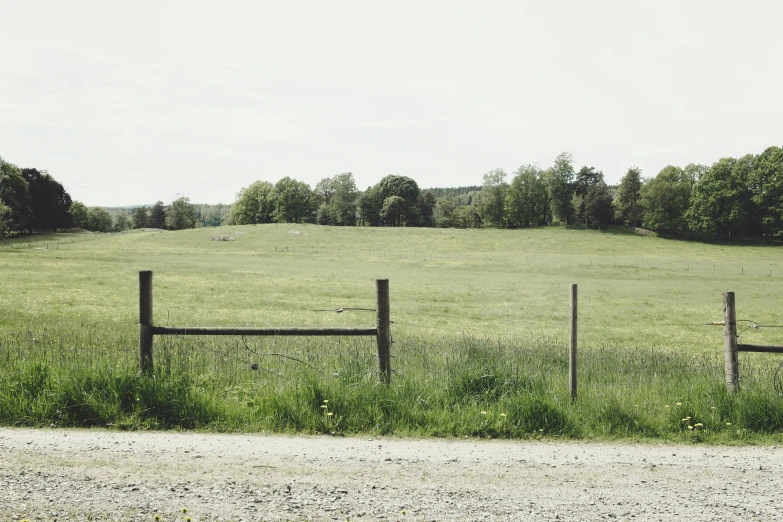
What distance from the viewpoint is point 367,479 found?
20.2 feet

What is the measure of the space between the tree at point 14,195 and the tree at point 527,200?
4010 inches

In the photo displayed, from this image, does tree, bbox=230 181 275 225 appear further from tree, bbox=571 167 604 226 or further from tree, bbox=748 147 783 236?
tree, bbox=748 147 783 236

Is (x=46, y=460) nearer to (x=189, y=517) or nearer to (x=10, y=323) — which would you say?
(x=189, y=517)

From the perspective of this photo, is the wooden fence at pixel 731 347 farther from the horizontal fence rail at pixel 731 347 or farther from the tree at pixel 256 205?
the tree at pixel 256 205

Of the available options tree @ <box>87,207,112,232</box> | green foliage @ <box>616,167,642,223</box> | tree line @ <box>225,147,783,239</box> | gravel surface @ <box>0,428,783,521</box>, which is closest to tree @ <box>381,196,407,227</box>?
tree line @ <box>225,147,783,239</box>

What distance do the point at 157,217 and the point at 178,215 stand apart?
12506 millimetres

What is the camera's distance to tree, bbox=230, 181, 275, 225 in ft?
479

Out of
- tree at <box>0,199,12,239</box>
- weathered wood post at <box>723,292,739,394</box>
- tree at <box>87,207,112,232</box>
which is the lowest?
weathered wood post at <box>723,292,739,394</box>

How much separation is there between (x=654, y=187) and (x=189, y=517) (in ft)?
381

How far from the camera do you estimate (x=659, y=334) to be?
2502 cm

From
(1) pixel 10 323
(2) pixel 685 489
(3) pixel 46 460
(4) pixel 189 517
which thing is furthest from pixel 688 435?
(1) pixel 10 323

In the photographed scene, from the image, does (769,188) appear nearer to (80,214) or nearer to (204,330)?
(204,330)

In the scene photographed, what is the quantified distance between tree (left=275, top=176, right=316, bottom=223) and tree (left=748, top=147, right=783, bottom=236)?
98.7 m

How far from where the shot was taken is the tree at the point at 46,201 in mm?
113188
